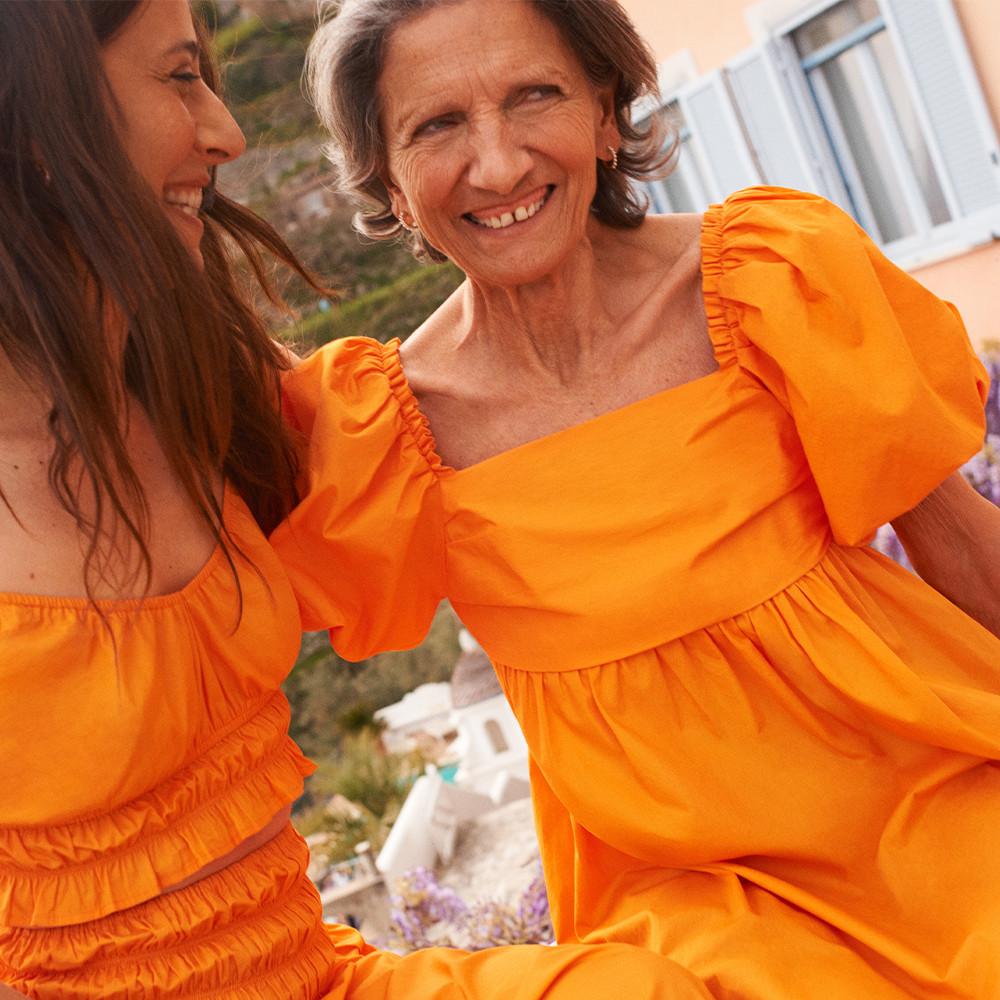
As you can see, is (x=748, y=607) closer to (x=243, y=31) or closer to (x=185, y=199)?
(x=185, y=199)

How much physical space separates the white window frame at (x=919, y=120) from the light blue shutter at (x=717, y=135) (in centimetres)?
30

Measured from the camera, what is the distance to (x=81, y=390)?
1885 mm

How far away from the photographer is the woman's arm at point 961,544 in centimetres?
226

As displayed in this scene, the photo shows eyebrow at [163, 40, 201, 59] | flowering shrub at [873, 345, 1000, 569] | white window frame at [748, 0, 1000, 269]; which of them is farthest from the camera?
white window frame at [748, 0, 1000, 269]

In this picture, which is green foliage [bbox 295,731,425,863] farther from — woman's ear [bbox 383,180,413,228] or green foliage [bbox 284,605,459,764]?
woman's ear [bbox 383,180,413,228]

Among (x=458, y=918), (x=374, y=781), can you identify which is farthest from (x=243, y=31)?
(x=458, y=918)

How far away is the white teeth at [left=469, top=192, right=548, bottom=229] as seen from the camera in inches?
87.7

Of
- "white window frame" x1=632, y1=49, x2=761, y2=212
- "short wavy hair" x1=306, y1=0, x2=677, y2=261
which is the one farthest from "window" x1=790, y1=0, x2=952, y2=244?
"short wavy hair" x1=306, y1=0, x2=677, y2=261

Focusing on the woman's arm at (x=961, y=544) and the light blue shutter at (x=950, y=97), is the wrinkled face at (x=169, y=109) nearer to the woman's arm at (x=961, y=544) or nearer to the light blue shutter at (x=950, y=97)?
the woman's arm at (x=961, y=544)

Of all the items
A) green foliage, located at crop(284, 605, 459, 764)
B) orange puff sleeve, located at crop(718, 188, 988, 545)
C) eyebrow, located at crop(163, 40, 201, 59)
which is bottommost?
green foliage, located at crop(284, 605, 459, 764)

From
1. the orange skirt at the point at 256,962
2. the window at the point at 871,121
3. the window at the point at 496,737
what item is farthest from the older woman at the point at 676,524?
the window at the point at 871,121

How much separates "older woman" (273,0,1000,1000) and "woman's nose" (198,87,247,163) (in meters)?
0.31

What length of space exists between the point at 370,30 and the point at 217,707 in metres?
1.02

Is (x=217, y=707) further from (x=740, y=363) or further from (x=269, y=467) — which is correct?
(x=740, y=363)
